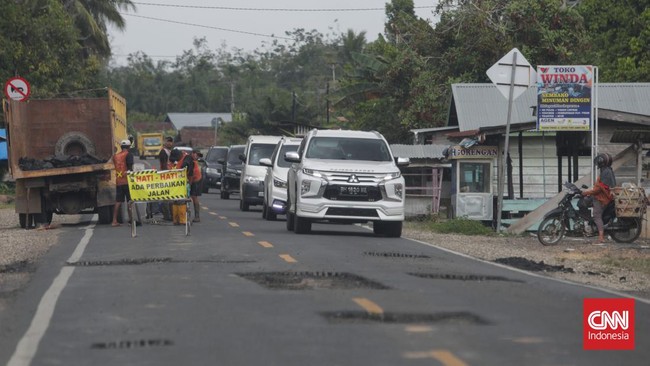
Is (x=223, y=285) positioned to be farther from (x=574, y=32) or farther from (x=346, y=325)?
(x=574, y=32)

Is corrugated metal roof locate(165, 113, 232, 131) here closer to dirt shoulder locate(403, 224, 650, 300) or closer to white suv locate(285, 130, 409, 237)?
dirt shoulder locate(403, 224, 650, 300)

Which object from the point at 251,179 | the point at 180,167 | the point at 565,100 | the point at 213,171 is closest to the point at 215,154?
the point at 213,171

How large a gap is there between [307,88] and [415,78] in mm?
76555

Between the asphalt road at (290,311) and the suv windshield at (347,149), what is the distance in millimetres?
5294

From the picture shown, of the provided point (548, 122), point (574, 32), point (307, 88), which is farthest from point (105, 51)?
point (307, 88)

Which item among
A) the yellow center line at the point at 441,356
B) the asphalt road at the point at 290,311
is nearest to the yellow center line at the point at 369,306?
the asphalt road at the point at 290,311

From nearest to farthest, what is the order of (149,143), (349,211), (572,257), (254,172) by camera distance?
(572,257), (349,211), (254,172), (149,143)

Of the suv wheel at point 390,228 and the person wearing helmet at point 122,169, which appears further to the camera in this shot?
the person wearing helmet at point 122,169

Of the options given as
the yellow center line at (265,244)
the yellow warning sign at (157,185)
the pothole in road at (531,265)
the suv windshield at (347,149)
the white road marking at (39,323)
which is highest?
the suv windshield at (347,149)

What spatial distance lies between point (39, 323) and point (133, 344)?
58.4 inches

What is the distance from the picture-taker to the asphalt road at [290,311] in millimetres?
8781

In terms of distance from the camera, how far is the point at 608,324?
409 inches

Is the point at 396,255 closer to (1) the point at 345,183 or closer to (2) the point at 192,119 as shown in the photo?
(1) the point at 345,183

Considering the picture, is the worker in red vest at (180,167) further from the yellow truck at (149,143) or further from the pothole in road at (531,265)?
the yellow truck at (149,143)
